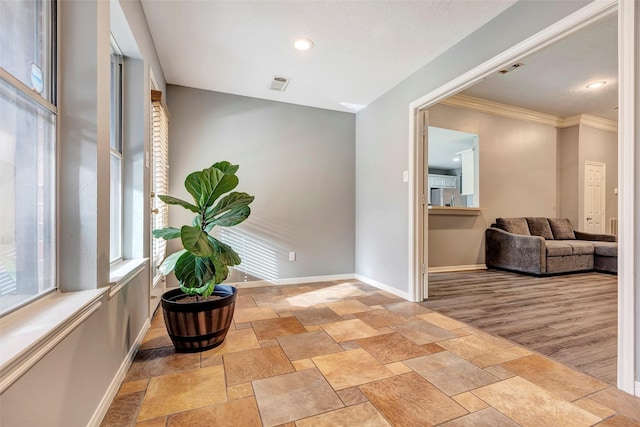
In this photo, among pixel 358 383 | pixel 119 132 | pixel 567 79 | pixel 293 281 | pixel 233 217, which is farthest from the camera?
pixel 293 281

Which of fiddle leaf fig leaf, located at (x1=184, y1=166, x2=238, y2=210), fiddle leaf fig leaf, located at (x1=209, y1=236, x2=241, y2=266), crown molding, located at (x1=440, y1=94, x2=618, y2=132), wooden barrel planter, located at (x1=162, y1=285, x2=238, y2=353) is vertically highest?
crown molding, located at (x1=440, y1=94, x2=618, y2=132)

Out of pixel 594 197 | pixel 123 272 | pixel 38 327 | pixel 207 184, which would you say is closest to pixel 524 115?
pixel 594 197

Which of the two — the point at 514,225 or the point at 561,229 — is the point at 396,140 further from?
the point at 561,229

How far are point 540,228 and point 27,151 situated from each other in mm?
6247

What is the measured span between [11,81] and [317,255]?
11.0 feet

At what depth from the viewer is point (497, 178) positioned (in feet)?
16.4

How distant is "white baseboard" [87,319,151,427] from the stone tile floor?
4cm

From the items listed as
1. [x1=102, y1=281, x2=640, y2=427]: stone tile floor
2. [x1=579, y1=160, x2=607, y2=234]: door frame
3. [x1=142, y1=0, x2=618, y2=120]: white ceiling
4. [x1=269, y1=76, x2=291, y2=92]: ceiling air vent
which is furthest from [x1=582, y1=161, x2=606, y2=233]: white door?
[x1=269, y1=76, x2=291, y2=92]: ceiling air vent

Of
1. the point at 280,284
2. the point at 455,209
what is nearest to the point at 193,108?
the point at 280,284

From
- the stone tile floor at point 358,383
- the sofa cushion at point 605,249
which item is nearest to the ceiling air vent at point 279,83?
the stone tile floor at point 358,383

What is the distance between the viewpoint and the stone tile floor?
1.30 m

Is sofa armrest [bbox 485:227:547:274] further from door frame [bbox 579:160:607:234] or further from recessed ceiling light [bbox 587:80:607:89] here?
recessed ceiling light [bbox 587:80:607:89]

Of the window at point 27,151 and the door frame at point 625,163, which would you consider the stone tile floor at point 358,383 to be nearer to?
the door frame at point 625,163

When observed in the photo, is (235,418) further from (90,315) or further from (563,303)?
(563,303)
